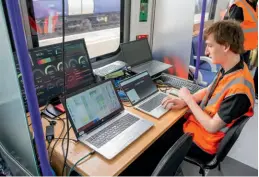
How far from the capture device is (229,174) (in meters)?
1.80

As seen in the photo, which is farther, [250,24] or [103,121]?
[250,24]

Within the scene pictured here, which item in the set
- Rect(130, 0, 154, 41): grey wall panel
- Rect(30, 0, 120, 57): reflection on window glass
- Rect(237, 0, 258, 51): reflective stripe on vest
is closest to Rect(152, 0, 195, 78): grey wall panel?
Rect(130, 0, 154, 41): grey wall panel

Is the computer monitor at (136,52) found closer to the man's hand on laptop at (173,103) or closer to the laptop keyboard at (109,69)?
the laptop keyboard at (109,69)

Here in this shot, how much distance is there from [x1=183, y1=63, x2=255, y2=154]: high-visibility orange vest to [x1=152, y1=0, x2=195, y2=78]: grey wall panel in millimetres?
758

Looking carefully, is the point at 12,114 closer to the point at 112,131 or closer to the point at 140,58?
the point at 112,131

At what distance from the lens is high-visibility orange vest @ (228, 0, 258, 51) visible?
76.1 inches

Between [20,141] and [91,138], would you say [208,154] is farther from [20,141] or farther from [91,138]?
[20,141]

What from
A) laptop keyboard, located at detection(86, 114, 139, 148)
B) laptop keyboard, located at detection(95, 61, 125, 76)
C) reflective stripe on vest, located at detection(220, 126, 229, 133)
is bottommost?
reflective stripe on vest, located at detection(220, 126, 229, 133)

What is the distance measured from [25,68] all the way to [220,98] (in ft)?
3.36

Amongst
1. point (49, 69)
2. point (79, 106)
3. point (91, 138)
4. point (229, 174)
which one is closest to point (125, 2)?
point (49, 69)

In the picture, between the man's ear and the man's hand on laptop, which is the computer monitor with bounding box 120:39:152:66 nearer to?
the man's hand on laptop

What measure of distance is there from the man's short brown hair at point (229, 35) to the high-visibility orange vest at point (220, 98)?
135mm

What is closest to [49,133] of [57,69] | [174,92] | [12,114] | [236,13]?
[12,114]

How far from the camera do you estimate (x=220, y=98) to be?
1214 millimetres
